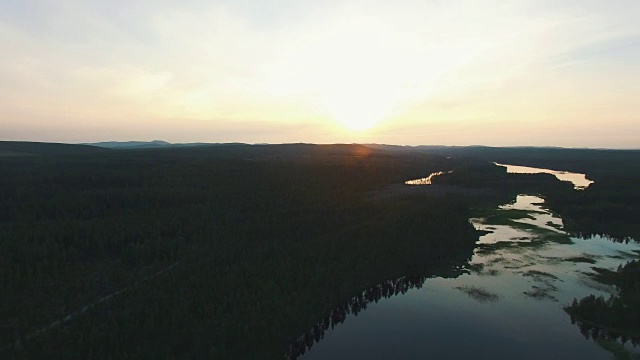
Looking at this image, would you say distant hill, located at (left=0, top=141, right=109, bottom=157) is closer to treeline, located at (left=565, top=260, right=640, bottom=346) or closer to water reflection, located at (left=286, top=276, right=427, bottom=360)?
water reflection, located at (left=286, top=276, right=427, bottom=360)

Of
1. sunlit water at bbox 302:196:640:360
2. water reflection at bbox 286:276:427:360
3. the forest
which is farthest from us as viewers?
water reflection at bbox 286:276:427:360

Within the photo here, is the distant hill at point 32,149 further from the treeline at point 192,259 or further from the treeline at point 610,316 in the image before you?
the treeline at point 610,316

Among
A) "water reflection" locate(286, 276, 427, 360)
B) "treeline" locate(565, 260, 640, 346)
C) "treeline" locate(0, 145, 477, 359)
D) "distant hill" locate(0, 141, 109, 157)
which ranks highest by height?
"distant hill" locate(0, 141, 109, 157)

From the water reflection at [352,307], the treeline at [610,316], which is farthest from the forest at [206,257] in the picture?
the treeline at [610,316]

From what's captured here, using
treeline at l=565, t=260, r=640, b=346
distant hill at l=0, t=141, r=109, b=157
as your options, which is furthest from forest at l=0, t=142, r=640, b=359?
distant hill at l=0, t=141, r=109, b=157

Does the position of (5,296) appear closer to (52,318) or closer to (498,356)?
(52,318)

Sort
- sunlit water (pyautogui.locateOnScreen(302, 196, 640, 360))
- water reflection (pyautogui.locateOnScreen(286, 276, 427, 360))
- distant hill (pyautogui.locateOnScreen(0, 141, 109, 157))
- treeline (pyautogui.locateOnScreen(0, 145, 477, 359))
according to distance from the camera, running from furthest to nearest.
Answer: distant hill (pyautogui.locateOnScreen(0, 141, 109, 157)) → water reflection (pyautogui.locateOnScreen(286, 276, 427, 360)) → sunlit water (pyautogui.locateOnScreen(302, 196, 640, 360)) → treeline (pyautogui.locateOnScreen(0, 145, 477, 359))

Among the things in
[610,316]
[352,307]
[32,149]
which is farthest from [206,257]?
[32,149]
